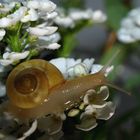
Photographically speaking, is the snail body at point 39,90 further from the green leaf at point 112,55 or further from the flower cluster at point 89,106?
the green leaf at point 112,55

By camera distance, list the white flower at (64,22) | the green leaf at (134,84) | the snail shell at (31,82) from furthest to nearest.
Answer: the green leaf at (134,84) → the white flower at (64,22) → the snail shell at (31,82)

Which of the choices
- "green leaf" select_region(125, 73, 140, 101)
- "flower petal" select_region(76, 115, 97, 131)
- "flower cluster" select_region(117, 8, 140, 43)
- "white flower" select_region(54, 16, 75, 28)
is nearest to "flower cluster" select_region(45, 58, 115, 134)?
"flower petal" select_region(76, 115, 97, 131)

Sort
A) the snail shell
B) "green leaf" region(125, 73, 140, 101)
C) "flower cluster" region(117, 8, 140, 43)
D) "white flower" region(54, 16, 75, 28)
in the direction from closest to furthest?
1. the snail shell
2. "white flower" region(54, 16, 75, 28)
3. "flower cluster" region(117, 8, 140, 43)
4. "green leaf" region(125, 73, 140, 101)

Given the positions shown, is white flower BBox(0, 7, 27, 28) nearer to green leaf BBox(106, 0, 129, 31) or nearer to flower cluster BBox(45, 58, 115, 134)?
flower cluster BBox(45, 58, 115, 134)

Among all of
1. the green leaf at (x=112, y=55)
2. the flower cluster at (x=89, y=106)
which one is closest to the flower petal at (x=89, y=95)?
the flower cluster at (x=89, y=106)

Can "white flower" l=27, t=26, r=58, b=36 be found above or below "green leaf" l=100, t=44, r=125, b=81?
above

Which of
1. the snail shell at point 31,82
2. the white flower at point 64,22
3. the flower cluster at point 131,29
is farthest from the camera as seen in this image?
the flower cluster at point 131,29
